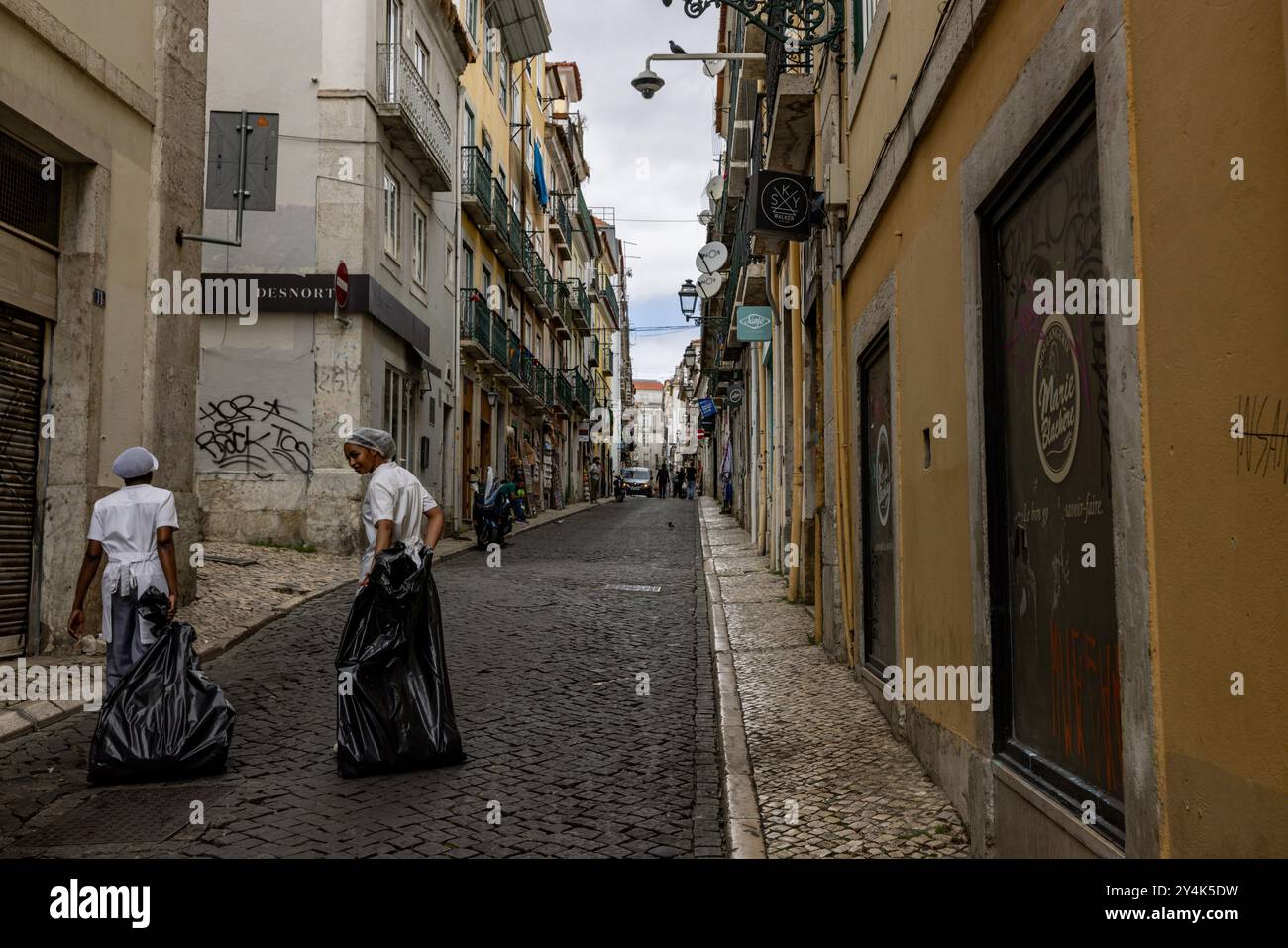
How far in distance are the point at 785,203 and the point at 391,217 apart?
11.0m

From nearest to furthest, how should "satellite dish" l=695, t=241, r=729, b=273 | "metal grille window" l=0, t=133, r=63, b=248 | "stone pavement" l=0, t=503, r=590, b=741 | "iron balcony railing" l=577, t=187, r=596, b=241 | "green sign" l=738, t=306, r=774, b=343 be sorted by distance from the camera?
1. "stone pavement" l=0, t=503, r=590, b=741
2. "metal grille window" l=0, t=133, r=63, b=248
3. "green sign" l=738, t=306, r=774, b=343
4. "satellite dish" l=695, t=241, r=729, b=273
5. "iron balcony railing" l=577, t=187, r=596, b=241

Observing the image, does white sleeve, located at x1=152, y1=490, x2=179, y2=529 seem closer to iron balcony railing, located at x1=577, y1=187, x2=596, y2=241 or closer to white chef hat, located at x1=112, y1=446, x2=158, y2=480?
white chef hat, located at x1=112, y1=446, x2=158, y2=480

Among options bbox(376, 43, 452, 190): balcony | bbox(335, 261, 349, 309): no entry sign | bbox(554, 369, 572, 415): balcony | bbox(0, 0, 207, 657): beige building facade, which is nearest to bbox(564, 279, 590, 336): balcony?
bbox(554, 369, 572, 415): balcony

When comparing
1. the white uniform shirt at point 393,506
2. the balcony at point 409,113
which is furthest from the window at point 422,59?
the white uniform shirt at point 393,506

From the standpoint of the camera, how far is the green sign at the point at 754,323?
49.4 ft

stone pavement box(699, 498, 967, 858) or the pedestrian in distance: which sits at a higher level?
the pedestrian in distance

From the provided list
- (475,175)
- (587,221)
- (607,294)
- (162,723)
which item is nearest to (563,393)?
(587,221)

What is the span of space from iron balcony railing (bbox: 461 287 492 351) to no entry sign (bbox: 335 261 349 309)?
26.5 feet

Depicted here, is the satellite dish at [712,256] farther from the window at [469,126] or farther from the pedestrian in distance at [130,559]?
the pedestrian in distance at [130,559]

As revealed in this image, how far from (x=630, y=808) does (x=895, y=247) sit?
3.31 metres

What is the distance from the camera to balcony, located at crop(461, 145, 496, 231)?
955 inches

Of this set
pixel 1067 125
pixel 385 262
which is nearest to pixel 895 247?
pixel 1067 125

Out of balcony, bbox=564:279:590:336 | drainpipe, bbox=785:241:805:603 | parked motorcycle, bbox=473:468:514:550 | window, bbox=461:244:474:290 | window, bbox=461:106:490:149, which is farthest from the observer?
balcony, bbox=564:279:590:336

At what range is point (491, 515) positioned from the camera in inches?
759
